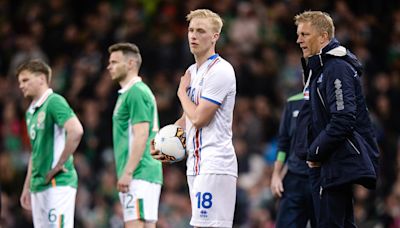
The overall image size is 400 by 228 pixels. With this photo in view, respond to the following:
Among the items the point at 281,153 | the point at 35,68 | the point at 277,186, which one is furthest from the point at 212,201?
the point at 35,68

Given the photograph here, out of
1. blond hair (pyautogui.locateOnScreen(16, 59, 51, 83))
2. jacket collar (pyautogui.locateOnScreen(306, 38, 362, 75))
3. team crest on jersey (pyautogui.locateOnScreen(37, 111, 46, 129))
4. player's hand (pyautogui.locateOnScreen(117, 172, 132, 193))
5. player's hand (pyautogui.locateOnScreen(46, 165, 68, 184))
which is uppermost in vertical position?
jacket collar (pyautogui.locateOnScreen(306, 38, 362, 75))

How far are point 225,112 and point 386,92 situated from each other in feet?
25.5

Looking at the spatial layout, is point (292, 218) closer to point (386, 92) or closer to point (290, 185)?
point (290, 185)

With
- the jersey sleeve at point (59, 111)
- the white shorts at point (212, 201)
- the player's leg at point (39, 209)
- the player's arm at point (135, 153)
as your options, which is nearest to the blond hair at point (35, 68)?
the jersey sleeve at point (59, 111)

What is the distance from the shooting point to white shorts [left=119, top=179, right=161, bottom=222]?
9227 millimetres

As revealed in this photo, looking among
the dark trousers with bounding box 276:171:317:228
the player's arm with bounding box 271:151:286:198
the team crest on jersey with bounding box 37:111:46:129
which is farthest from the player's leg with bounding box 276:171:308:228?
the team crest on jersey with bounding box 37:111:46:129

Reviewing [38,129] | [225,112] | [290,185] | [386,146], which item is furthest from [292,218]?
[386,146]

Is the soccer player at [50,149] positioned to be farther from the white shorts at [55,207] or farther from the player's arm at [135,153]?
the player's arm at [135,153]

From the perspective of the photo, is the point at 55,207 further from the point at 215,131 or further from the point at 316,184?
the point at 316,184

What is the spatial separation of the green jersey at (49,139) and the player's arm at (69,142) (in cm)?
6

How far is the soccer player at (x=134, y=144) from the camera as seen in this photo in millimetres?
9172

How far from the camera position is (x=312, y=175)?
7.88 meters

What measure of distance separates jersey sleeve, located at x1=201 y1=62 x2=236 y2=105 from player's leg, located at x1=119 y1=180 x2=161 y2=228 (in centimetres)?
207

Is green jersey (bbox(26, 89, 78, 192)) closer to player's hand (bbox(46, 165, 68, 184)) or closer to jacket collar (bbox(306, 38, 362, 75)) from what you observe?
player's hand (bbox(46, 165, 68, 184))
